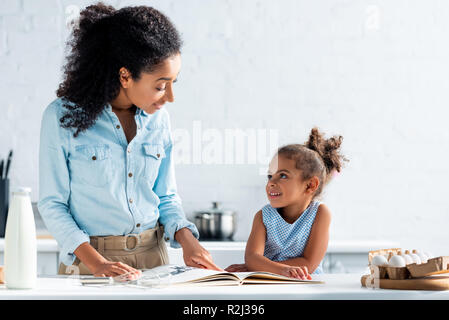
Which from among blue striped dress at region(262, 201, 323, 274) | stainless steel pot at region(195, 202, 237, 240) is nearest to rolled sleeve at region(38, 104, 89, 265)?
blue striped dress at region(262, 201, 323, 274)

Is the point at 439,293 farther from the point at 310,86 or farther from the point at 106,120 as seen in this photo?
the point at 310,86

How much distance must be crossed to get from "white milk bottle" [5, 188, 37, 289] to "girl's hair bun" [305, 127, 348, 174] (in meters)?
1.23

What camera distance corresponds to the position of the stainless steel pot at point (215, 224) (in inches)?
129

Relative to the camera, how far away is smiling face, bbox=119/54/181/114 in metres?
1.73

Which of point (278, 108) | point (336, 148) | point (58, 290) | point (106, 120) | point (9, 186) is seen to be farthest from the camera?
point (278, 108)

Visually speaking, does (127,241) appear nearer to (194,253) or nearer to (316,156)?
(194,253)

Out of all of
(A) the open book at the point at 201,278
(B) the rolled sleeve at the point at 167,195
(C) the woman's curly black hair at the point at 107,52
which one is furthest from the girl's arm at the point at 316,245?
(C) the woman's curly black hair at the point at 107,52

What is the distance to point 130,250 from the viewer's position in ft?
5.96

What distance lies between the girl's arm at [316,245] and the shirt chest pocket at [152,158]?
1.73 ft

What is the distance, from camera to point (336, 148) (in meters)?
2.32

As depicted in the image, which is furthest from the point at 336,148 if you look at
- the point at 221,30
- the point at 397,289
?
the point at 221,30

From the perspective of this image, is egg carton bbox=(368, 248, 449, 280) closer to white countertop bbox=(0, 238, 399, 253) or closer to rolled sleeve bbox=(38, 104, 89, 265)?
rolled sleeve bbox=(38, 104, 89, 265)

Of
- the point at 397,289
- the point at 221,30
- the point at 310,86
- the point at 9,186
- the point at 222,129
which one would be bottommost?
the point at 397,289

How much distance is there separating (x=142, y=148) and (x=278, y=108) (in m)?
1.90
